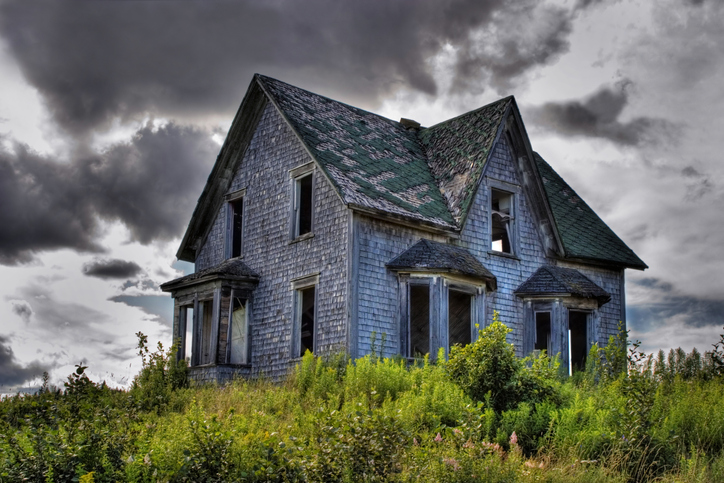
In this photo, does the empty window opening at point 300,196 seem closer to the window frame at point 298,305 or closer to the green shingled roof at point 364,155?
the green shingled roof at point 364,155

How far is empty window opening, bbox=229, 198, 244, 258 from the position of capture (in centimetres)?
2311

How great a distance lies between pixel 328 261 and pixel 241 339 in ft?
12.0

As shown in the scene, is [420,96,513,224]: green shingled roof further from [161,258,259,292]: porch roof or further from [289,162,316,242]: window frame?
[161,258,259,292]: porch roof

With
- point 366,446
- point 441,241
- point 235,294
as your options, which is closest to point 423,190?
point 441,241

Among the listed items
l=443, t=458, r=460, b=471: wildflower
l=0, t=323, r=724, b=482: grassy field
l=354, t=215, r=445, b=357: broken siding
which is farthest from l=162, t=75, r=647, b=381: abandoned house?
l=443, t=458, r=460, b=471: wildflower

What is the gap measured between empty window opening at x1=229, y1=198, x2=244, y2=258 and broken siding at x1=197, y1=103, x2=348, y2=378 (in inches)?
12.5

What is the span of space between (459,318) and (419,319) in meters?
1.04

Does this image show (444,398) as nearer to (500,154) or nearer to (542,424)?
(542,424)

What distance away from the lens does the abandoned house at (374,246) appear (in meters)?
18.8

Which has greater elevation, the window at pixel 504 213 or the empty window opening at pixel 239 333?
the window at pixel 504 213

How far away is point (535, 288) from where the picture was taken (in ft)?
70.8

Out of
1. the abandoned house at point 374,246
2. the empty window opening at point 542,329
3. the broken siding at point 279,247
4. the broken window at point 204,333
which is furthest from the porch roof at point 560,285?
the broken window at point 204,333

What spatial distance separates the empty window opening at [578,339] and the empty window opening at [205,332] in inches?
412

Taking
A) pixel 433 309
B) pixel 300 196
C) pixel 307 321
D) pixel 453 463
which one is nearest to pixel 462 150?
pixel 300 196
